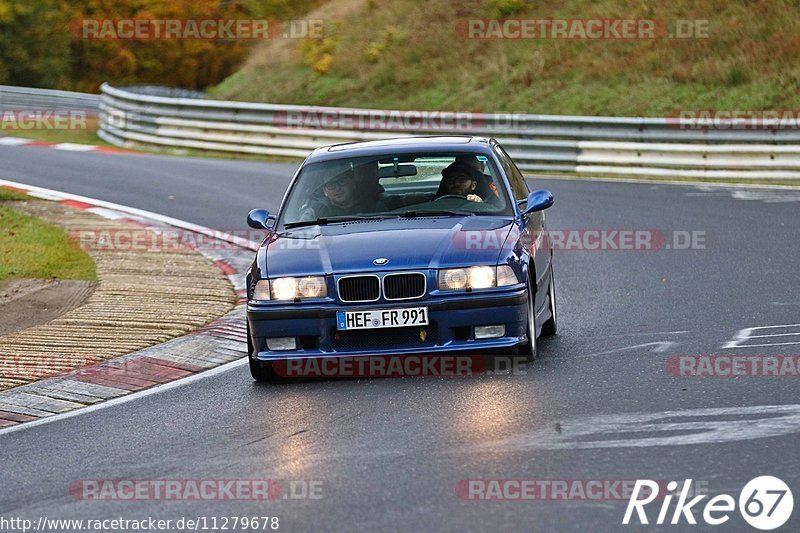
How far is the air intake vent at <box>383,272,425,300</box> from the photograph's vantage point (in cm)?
895

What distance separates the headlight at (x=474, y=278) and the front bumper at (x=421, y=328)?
0.06 meters

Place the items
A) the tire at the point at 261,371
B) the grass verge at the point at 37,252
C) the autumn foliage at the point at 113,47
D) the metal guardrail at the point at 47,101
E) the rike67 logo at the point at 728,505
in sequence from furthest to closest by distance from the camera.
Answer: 1. the autumn foliage at the point at 113,47
2. the metal guardrail at the point at 47,101
3. the grass verge at the point at 37,252
4. the tire at the point at 261,371
5. the rike67 logo at the point at 728,505

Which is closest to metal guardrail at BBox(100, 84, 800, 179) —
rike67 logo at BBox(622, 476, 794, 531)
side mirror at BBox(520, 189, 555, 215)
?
side mirror at BBox(520, 189, 555, 215)

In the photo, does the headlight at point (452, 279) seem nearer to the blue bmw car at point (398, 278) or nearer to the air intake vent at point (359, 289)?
the blue bmw car at point (398, 278)

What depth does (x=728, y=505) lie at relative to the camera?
19.4 feet

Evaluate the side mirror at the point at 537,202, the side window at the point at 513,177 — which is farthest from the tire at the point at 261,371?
the side window at the point at 513,177

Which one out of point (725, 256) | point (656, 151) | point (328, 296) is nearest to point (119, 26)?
point (656, 151)

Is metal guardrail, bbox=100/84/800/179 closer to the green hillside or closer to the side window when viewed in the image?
the green hillside

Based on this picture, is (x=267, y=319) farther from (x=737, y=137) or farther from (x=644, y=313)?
(x=737, y=137)

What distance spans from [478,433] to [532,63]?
25.7 m

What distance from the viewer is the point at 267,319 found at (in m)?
9.15

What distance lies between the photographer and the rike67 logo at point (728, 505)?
5.71 metres

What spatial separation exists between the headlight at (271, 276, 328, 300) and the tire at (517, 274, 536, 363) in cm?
135

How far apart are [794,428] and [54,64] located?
59044mm
